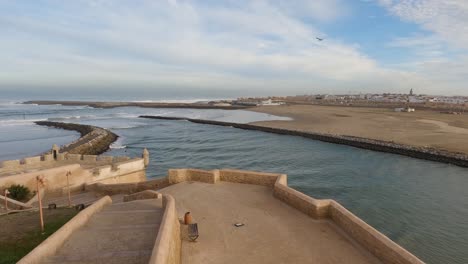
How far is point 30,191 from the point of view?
16094 millimetres

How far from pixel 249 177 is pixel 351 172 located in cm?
1662

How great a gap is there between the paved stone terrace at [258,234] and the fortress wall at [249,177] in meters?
0.93

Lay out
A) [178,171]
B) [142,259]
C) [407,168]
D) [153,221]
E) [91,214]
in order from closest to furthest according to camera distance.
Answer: [142,259]
[153,221]
[91,214]
[178,171]
[407,168]

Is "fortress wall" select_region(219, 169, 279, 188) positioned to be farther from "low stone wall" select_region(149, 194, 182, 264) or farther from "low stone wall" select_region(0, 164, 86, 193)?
"low stone wall" select_region(0, 164, 86, 193)

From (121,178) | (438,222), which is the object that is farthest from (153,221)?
(438,222)

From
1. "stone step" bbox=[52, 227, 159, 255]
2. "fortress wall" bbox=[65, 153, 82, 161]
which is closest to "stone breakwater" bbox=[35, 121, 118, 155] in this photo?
"fortress wall" bbox=[65, 153, 82, 161]

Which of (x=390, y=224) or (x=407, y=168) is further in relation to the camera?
(x=407, y=168)

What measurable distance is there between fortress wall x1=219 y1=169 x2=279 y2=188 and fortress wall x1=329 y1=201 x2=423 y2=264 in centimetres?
379

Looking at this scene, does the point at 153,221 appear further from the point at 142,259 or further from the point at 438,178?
the point at 438,178

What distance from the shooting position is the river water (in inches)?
645

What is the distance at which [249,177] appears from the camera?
14.5 m

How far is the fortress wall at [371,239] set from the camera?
7470 millimetres

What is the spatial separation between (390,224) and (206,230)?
38.9 ft

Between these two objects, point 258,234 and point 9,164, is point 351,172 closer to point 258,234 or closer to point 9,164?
point 258,234
